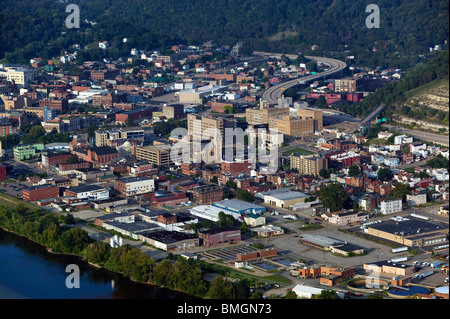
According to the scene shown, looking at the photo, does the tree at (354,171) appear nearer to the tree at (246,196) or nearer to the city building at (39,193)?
the tree at (246,196)

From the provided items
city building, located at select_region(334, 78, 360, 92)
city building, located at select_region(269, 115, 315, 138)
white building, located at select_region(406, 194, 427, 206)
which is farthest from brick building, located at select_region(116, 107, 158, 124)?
white building, located at select_region(406, 194, 427, 206)

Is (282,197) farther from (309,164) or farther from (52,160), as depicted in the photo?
(52,160)

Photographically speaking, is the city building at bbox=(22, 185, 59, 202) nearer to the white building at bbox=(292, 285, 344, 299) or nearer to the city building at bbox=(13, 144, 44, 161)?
the city building at bbox=(13, 144, 44, 161)

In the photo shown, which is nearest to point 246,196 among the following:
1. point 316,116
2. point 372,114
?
point 316,116

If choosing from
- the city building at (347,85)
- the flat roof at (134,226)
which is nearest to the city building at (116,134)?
the flat roof at (134,226)

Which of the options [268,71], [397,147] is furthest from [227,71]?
[397,147]

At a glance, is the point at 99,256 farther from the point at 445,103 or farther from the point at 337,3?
the point at 337,3
